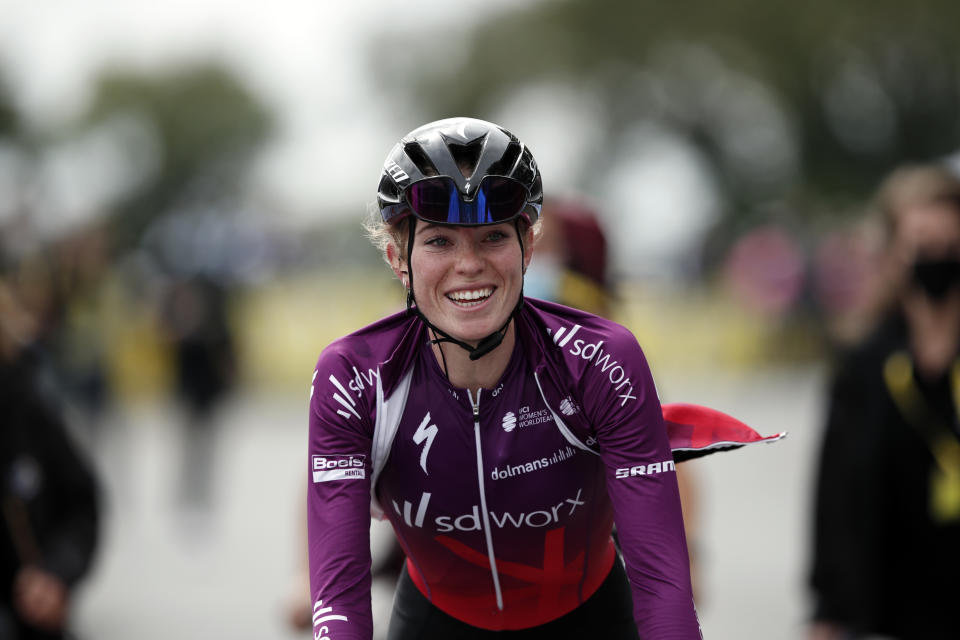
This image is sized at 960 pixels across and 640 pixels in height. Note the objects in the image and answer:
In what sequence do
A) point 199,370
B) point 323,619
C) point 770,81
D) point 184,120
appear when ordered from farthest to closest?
point 184,120 < point 770,81 < point 199,370 < point 323,619

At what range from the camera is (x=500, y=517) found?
300 cm

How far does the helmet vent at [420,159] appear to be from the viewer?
109 inches

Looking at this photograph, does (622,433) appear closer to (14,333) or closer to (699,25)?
(14,333)

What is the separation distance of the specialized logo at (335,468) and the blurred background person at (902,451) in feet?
8.07

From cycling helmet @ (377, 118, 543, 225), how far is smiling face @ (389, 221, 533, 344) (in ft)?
0.16

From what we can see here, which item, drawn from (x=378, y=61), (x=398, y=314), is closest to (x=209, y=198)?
(x=398, y=314)

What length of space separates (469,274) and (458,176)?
0.23 meters

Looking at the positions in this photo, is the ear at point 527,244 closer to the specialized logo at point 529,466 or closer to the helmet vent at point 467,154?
the helmet vent at point 467,154

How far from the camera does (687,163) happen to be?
47.0 meters

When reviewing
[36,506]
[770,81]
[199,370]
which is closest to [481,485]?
[36,506]

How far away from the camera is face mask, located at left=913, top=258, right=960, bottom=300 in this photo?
4.67m

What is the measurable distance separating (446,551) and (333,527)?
475mm

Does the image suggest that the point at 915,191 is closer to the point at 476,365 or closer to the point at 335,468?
the point at 476,365

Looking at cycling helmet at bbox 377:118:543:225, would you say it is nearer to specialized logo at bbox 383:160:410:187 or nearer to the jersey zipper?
specialized logo at bbox 383:160:410:187
